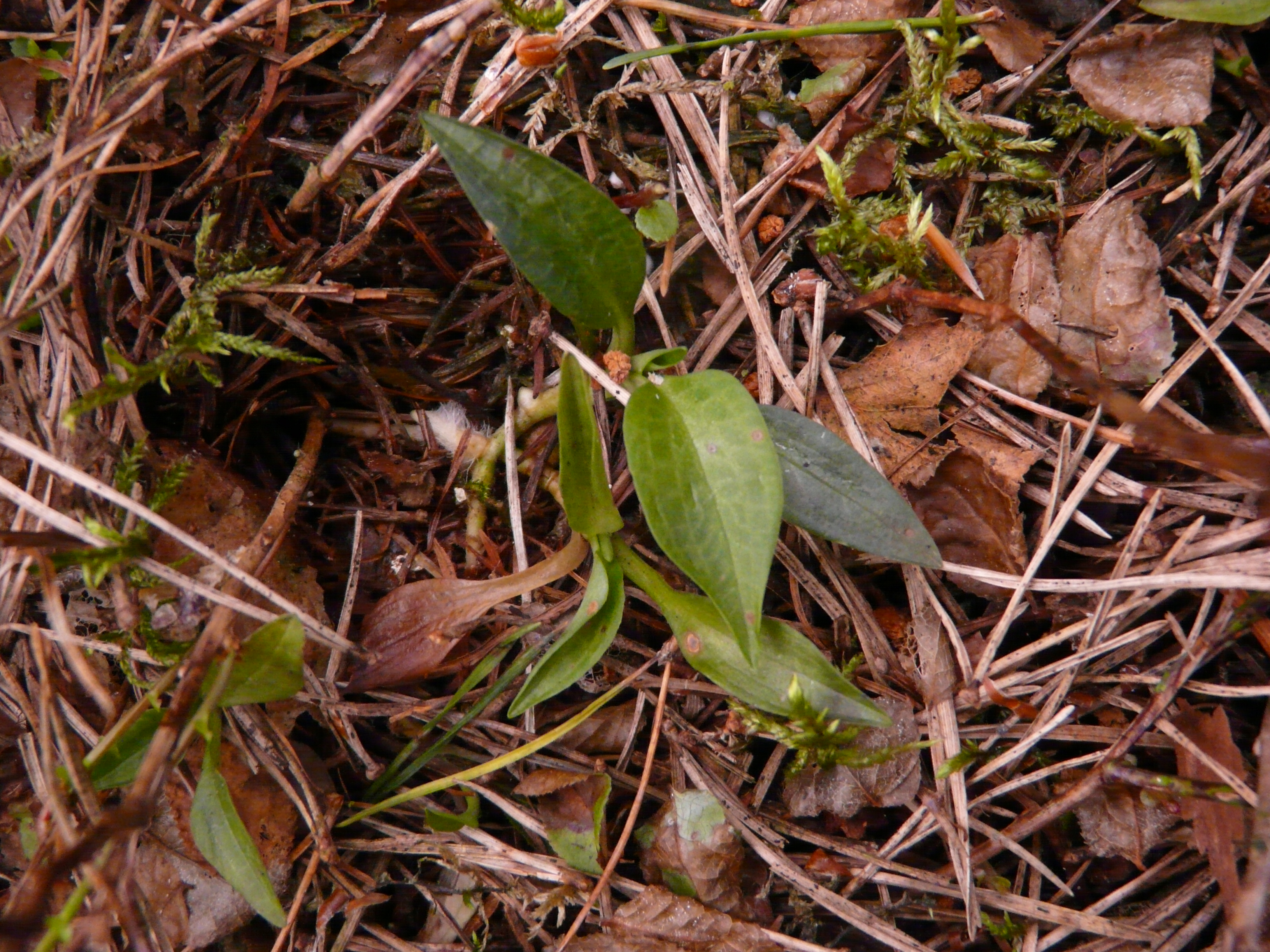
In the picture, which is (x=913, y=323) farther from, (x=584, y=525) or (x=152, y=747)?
(x=152, y=747)

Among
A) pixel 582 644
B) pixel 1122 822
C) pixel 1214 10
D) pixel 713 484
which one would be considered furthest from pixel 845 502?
pixel 1214 10

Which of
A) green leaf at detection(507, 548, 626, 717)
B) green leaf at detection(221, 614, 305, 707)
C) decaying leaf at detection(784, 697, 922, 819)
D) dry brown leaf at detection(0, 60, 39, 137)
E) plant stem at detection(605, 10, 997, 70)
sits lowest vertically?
decaying leaf at detection(784, 697, 922, 819)

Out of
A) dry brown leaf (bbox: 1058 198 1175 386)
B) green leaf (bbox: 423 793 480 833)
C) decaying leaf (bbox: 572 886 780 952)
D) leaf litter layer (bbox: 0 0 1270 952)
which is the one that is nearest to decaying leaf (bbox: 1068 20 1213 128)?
leaf litter layer (bbox: 0 0 1270 952)

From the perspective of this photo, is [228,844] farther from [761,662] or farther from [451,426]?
[761,662]

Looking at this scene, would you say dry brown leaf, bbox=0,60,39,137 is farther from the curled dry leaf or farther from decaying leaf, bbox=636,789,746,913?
→ decaying leaf, bbox=636,789,746,913

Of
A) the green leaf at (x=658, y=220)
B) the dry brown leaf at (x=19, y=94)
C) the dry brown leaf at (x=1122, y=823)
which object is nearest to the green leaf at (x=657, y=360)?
the green leaf at (x=658, y=220)
